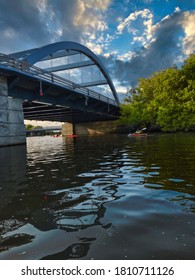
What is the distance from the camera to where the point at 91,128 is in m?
88.2

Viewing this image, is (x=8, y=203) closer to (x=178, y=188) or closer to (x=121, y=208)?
(x=121, y=208)

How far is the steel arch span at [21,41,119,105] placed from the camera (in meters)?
37.5

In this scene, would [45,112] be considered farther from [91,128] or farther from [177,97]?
[91,128]

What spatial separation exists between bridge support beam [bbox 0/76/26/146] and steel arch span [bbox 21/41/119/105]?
10.4 metres

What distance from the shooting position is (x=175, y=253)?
312 cm

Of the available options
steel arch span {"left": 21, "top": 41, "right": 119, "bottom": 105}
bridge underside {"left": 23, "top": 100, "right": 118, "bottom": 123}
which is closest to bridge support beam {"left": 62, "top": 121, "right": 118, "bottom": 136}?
steel arch span {"left": 21, "top": 41, "right": 119, "bottom": 105}

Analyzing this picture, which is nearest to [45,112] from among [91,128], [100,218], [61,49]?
[61,49]

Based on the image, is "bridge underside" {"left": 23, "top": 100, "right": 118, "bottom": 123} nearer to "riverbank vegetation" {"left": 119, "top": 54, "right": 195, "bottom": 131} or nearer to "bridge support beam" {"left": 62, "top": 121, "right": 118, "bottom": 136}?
"riverbank vegetation" {"left": 119, "top": 54, "right": 195, "bottom": 131}

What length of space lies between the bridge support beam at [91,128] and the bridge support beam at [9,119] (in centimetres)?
5708

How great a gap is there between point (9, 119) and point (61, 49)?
24.5 meters

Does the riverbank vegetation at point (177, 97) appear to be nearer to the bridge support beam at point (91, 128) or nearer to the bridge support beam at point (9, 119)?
the bridge support beam at point (9, 119)

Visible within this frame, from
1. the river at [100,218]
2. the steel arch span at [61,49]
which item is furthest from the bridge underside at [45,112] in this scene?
the river at [100,218]

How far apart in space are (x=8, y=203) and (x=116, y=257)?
342cm
